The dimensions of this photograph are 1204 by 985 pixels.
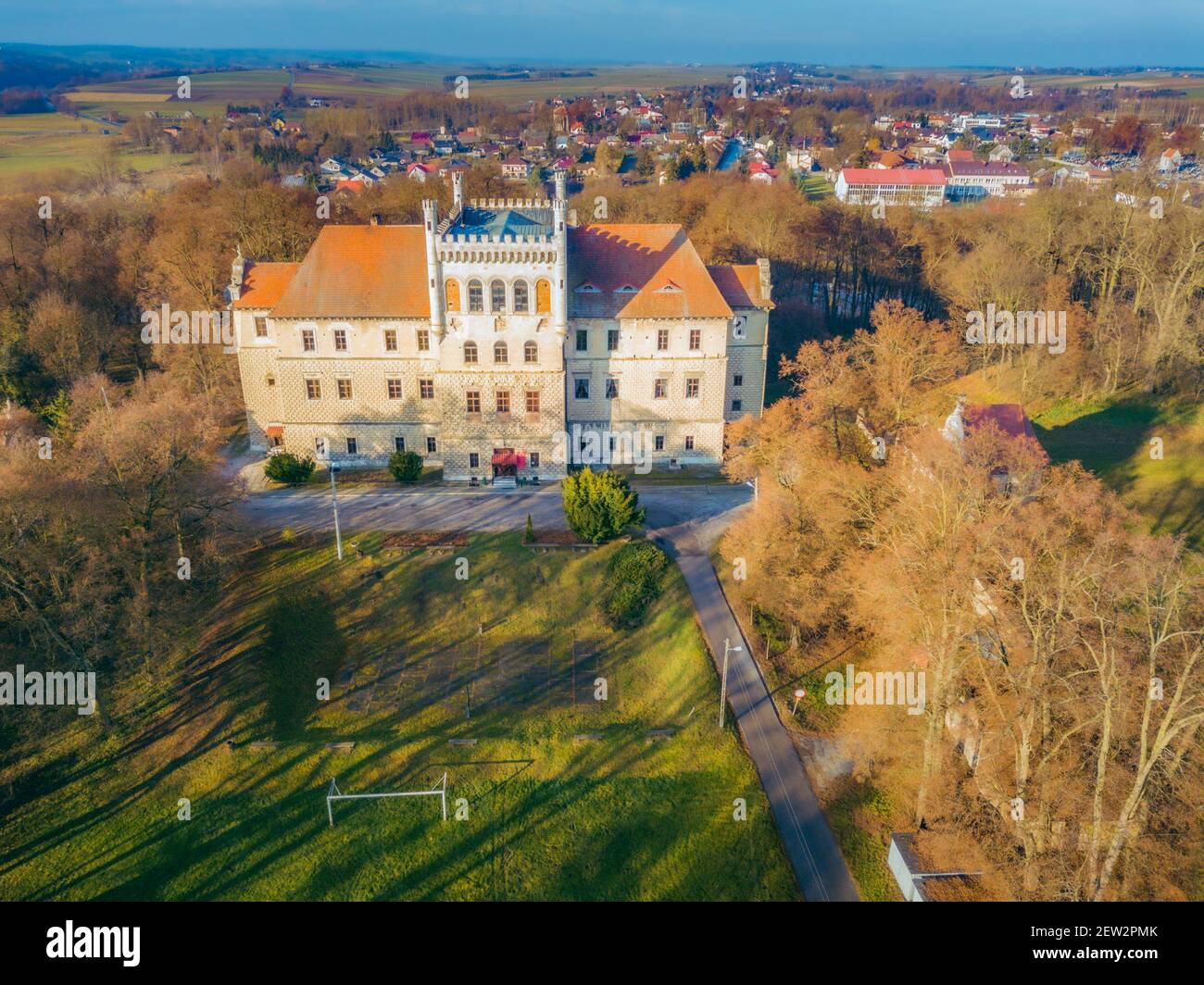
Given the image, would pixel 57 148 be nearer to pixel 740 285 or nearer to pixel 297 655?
pixel 740 285

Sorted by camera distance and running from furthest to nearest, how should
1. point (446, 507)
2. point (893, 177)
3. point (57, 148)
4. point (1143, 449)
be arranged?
1. point (893, 177)
2. point (57, 148)
3. point (1143, 449)
4. point (446, 507)

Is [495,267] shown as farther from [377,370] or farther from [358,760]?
[358,760]

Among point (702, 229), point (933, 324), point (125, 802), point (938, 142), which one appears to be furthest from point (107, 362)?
point (938, 142)

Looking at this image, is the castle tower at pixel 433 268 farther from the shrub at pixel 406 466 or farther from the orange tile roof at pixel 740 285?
the orange tile roof at pixel 740 285

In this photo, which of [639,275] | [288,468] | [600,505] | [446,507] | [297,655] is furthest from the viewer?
[639,275]

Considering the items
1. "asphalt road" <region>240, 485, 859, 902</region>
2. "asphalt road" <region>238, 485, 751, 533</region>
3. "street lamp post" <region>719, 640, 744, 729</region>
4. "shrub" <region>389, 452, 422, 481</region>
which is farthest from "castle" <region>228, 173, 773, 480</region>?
"street lamp post" <region>719, 640, 744, 729</region>

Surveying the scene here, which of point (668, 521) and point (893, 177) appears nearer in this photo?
point (668, 521)

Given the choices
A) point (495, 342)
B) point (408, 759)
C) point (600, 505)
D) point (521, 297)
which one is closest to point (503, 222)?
point (521, 297)
